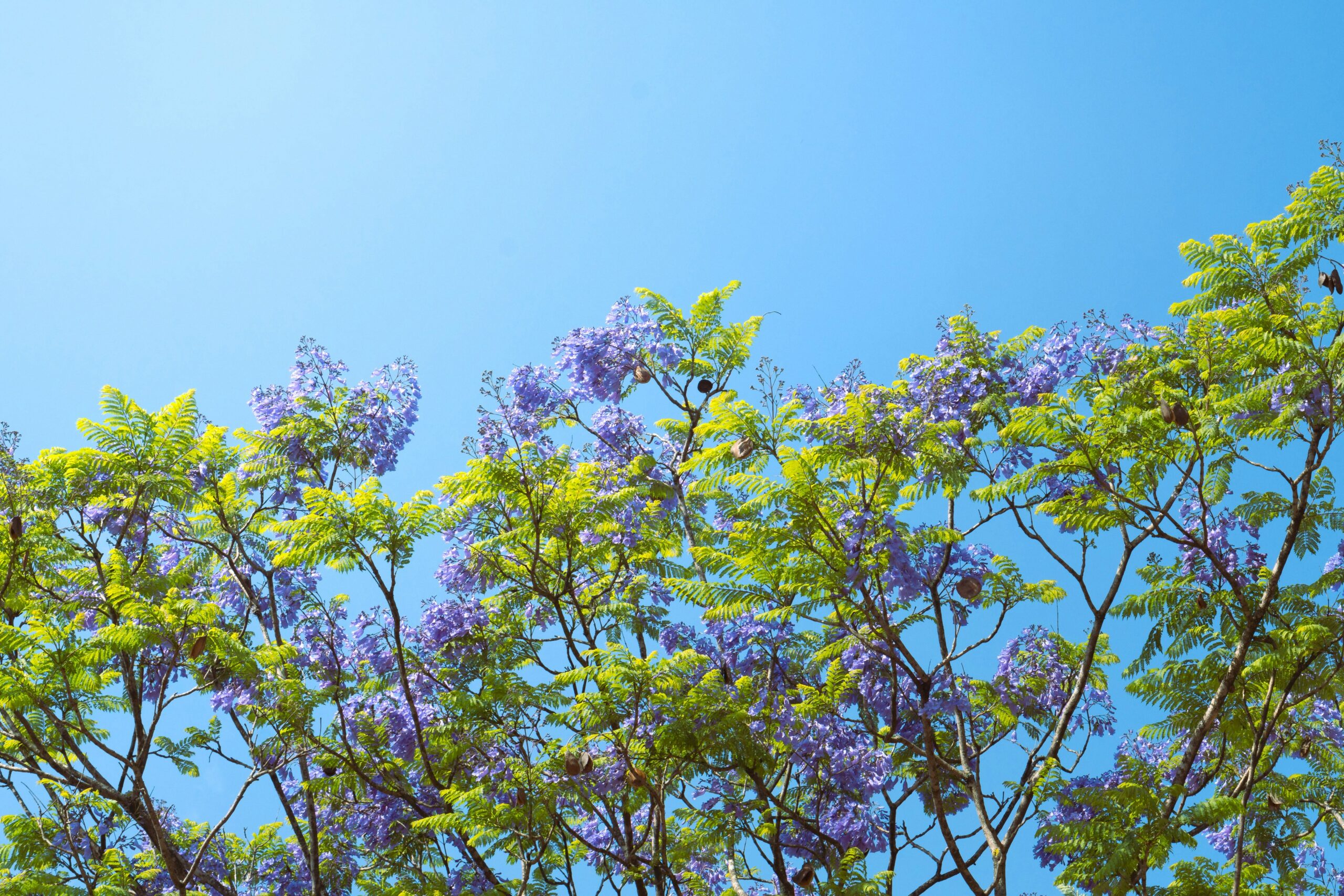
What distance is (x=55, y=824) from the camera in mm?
8828

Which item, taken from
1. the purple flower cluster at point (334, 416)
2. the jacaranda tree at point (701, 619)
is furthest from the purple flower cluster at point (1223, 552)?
the purple flower cluster at point (334, 416)

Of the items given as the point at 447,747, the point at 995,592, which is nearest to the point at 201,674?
the point at 447,747

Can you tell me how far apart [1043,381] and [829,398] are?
2.08 meters

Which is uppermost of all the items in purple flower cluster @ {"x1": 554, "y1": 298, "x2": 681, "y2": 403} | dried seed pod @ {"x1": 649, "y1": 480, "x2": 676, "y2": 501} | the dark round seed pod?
purple flower cluster @ {"x1": 554, "y1": 298, "x2": 681, "y2": 403}

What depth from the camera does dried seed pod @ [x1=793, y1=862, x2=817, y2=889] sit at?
8.34 metres

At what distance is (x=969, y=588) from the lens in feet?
28.6

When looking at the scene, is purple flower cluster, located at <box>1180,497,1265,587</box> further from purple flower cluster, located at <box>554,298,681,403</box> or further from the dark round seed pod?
purple flower cluster, located at <box>554,298,681,403</box>

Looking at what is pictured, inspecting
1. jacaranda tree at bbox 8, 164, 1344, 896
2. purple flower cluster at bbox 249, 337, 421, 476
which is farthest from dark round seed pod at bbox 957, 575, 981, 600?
purple flower cluster at bbox 249, 337, 421, 476

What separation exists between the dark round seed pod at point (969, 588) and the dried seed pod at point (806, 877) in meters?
2.63

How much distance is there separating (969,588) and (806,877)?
9.02ft

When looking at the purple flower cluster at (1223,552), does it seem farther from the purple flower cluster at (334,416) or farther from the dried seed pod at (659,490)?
the purple flower cluster at (334,416)

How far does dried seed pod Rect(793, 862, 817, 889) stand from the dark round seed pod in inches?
104

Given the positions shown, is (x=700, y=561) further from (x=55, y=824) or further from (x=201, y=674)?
(x=55, y=824)

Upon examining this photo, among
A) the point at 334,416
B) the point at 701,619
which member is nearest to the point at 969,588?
the point at 701,619
